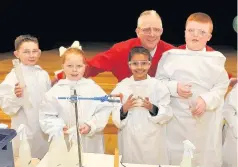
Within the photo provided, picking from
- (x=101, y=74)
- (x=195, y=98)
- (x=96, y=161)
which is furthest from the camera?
(x=101, y=74)

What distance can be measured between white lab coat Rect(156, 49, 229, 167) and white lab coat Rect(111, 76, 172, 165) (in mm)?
94

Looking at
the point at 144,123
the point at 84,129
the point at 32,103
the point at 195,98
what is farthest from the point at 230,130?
the point at 32,103

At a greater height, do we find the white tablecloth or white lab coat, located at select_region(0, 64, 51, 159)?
white lab coat, located at select_region(0, 64, 51, 159)

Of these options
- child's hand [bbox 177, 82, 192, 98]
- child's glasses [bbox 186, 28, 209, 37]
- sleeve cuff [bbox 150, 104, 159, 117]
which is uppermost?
child's glasses [bbox 186, 28, 209, 37]

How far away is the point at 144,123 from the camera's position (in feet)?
7.06

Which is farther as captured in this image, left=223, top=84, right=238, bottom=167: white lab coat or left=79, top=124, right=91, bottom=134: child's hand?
left=223, top=84, right=238, bottom=167: white lab coat

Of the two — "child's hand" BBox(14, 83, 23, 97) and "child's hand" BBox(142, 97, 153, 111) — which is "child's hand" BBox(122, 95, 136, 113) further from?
"child's hand" BBox(14, 83, 23, 97)

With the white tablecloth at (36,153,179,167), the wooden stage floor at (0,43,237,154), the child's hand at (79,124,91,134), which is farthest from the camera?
the wooden stage floor at (0,43,237,154)

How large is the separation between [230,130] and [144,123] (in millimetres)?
490

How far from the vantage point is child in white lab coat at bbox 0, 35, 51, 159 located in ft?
7.20

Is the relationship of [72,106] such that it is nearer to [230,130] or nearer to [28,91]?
[28,91]

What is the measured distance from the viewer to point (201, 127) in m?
2.31

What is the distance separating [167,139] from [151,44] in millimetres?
555

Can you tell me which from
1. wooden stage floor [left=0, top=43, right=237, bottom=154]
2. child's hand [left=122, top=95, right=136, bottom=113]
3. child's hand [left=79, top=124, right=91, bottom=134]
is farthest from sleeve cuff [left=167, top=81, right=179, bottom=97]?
wooden stage floor [left=0, top=43, right=237, bottom=154]
